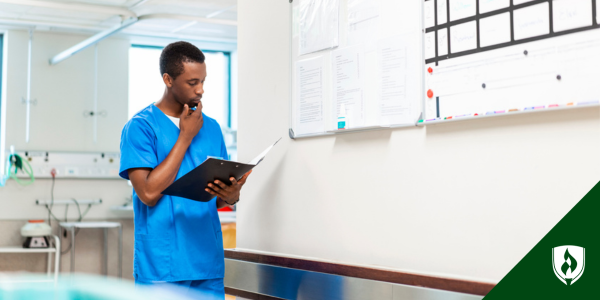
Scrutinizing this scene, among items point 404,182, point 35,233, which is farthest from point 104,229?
point 404,182

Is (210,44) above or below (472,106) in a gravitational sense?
above

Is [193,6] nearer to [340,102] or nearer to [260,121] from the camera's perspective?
[260,121]

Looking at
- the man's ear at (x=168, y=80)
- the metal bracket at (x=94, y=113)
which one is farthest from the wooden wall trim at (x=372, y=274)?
the metal bracket at (x=94, y=113)

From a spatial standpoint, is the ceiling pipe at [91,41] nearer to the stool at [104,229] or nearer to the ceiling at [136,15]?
the ceiling at [136,15]

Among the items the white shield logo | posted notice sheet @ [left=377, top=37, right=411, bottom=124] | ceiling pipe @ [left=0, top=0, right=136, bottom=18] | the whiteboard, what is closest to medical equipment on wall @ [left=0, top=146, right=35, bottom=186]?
ceiling pipe @ [left=0, top=0, right=136, bottom=18]

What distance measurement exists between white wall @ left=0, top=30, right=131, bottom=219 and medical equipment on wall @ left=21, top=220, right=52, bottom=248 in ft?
1.08

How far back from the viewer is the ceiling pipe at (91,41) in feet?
15.8

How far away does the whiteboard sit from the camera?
67.5 inches

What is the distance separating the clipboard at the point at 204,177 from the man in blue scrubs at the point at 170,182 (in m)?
0.03

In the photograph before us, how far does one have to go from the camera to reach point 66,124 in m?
5.84

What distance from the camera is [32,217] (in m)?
5.67

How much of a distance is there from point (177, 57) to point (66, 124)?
4.32m

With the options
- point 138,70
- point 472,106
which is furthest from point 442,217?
point 138,70

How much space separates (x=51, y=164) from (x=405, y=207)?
4.80m
